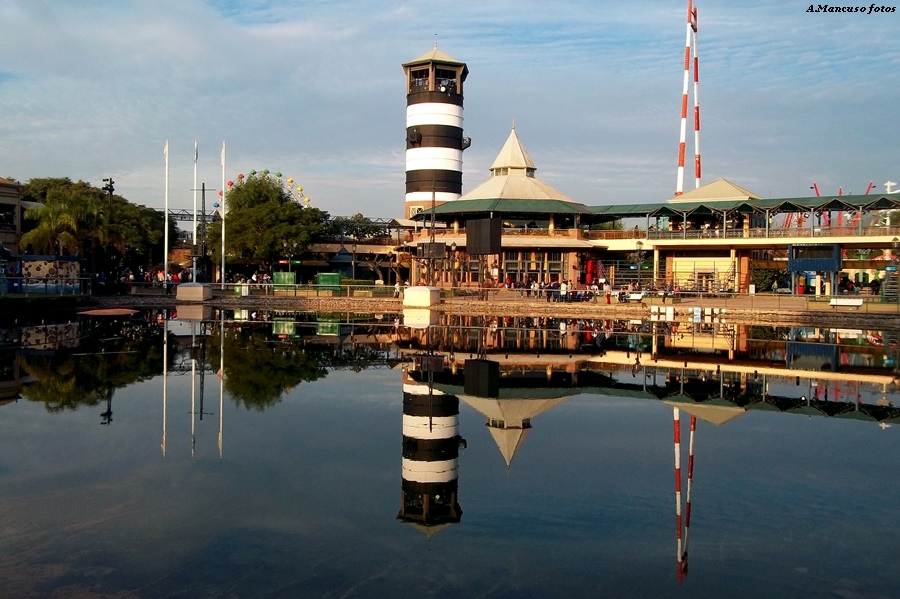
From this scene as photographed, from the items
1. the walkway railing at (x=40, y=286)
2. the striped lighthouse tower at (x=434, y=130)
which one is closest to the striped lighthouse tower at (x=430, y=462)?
the walkway railing at (x=40, y=286)

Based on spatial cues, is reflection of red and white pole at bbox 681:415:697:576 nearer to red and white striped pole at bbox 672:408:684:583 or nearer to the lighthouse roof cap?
red and white striped pole at bbox 672:408:684:583

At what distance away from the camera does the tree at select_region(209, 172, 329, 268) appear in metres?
69.4

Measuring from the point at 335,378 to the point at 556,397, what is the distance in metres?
5.87

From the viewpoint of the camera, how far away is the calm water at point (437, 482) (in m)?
7.74

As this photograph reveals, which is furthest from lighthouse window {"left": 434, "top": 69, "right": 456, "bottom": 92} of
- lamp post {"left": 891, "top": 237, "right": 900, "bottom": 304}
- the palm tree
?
lamp post {"left": 891, "top": 237, "right": 900, "bottom": 304}

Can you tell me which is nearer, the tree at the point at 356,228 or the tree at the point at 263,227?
the tree at the point at 263,227

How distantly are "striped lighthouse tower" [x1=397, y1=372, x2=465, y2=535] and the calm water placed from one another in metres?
0.05

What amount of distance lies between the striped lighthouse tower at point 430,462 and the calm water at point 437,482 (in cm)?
5

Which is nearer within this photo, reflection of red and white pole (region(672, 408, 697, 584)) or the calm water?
the calm water

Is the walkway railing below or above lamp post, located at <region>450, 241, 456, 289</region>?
below

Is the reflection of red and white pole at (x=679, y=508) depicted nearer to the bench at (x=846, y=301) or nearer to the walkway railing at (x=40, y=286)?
the bench at (x=846, y=301)

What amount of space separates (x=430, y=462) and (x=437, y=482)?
2.25 feet

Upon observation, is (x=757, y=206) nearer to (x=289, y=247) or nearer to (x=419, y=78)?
(x=419, y=78)

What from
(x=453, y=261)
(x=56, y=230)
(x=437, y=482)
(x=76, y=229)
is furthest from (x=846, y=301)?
(x=56, y=230)
